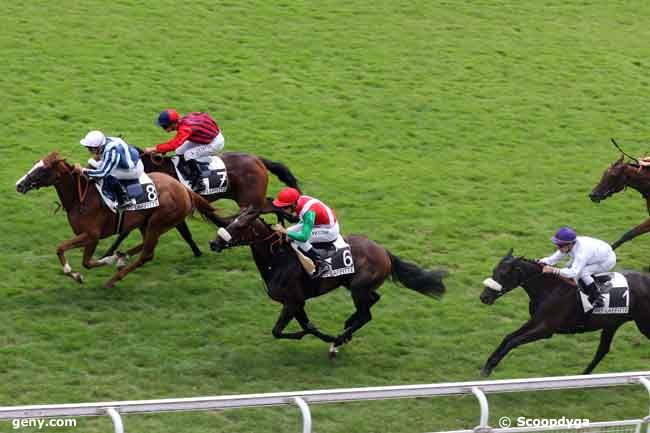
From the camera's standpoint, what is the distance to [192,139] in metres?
11.1

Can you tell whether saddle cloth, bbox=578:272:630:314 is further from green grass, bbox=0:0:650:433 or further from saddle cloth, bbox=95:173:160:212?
saddle cloth, bbox=95:173:160:212

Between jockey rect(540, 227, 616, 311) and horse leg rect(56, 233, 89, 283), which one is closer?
jockey rect(540, 227, 616, 311)

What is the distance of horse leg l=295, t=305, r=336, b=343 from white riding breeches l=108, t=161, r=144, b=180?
2035mm

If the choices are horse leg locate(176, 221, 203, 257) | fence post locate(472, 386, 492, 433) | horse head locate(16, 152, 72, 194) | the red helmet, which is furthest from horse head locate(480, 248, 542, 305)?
horse head locate(16, 152, 72, 194)

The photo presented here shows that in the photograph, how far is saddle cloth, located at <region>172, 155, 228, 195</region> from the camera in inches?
440

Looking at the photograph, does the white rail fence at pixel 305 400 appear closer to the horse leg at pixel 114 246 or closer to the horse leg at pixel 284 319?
the horse leg at pixel 284 319

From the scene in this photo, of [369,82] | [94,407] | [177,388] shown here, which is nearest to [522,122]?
[369,82]

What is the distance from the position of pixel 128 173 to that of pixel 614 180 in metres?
5.29

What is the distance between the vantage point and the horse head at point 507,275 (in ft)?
30.2

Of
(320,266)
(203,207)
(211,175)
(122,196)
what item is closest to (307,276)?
(320,266)

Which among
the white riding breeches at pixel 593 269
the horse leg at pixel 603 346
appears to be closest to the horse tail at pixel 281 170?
the white riding breeches at pixel 593 269

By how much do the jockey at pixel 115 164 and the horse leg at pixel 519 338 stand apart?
3.57 meters

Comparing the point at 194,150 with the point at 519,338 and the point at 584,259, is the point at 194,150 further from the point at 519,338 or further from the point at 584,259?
the point at 584,259

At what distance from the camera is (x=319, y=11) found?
19125 mm
